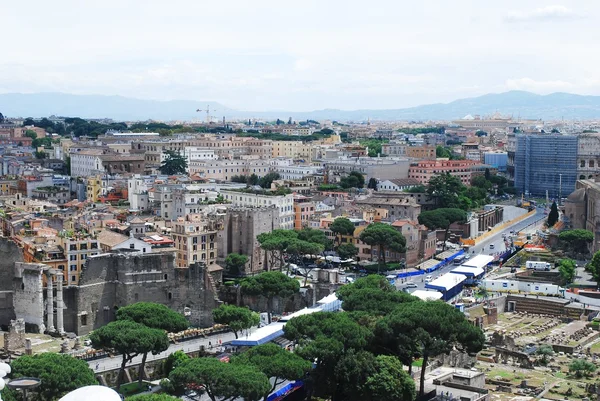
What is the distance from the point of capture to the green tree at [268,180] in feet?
314

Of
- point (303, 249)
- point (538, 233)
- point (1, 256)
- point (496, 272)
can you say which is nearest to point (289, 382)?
point (1, 256)

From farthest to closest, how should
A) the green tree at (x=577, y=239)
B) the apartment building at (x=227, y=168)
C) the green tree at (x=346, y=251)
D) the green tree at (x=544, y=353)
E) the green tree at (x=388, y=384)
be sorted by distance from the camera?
the apartment building at (x=227, y=168) < the green tree at (x=577, y=239) < the green tree at (x=346, y=251) < the green tree at (x=544, y=353) < the green tree at (x=388, y=384)

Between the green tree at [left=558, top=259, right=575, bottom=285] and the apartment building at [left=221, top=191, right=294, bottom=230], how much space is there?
20.7m

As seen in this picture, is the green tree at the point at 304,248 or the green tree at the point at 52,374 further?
the green tree at the point at 304,248

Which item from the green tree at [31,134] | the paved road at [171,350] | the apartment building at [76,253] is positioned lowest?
the paved road at [171,350]

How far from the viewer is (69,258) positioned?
48.3 metres

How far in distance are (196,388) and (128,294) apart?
14.8 m

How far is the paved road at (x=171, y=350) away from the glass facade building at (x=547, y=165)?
249 feet

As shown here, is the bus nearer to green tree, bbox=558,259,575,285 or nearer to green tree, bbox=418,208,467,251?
green tree, bbox=418,208,467,251

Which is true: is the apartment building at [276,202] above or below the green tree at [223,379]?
above


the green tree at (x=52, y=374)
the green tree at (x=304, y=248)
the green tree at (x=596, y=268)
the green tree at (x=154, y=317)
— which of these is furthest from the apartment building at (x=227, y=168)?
the green tree at (x=52, y=374)

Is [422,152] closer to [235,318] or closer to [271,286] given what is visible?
[271,286]

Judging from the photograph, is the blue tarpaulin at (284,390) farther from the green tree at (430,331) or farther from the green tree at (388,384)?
the green tree at (430,331)

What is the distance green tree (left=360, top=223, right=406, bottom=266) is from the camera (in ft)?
209
